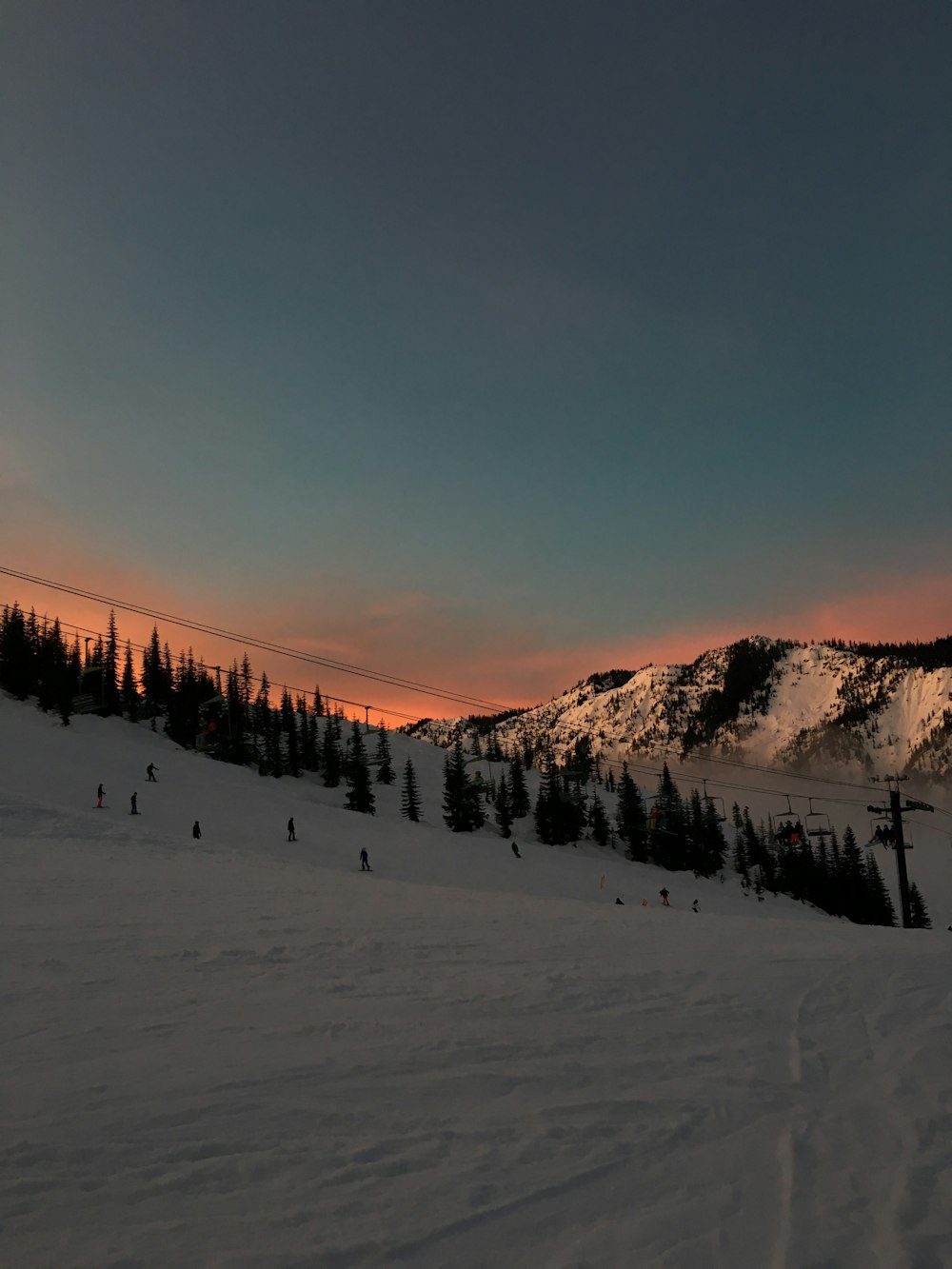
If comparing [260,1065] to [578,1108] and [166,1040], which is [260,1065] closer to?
[166,1040]

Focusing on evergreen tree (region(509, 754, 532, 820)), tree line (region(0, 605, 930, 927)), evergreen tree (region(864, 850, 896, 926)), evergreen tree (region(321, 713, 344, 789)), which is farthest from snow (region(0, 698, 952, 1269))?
evergreen tree (region(509, 754, 532, 820))

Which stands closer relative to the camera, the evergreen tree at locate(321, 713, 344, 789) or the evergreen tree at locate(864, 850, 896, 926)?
the evergreen tree at locate(864, 850, 896, 926)

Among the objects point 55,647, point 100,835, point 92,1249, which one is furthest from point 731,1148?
point 55,647

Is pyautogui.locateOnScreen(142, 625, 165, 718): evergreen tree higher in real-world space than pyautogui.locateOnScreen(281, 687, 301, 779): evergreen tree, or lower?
higher

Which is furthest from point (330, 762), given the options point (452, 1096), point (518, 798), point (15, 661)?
point (452, 1096)

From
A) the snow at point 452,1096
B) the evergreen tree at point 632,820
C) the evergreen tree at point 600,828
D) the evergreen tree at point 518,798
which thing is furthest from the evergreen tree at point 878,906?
the snow at point 452,1096

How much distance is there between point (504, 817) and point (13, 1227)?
88726 millimetres

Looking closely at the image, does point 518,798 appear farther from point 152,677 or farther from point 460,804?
point 152,677

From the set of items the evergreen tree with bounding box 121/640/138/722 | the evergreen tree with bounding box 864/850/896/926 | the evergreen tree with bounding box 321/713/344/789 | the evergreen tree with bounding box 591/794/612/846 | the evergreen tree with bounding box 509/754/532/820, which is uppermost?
the evergreen tree with bounding box 121/640/138/722

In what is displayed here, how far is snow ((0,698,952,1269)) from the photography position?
4633mm

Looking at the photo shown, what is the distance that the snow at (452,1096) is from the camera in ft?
15.2

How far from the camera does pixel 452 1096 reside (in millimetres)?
6574

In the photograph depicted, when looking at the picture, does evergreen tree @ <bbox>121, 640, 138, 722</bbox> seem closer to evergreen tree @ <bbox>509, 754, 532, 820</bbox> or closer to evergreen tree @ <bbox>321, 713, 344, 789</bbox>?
evergreen tree @ <bbox>321, 713, 344, 789</bbox>

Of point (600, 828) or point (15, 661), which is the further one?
point (600, 828)
